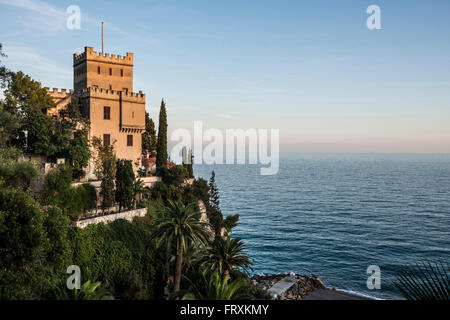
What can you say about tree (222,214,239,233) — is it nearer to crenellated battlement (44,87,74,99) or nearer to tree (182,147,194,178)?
tree (182,147,194,178)

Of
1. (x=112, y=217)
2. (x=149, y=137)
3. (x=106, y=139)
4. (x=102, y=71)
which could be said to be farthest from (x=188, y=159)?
(x=112, y=217)

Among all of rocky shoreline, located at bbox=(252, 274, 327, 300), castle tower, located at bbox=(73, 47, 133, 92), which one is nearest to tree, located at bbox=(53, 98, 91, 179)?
castle tower, located at bbox=(73, 47, 133, 92)

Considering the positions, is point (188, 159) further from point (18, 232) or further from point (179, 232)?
point (18, 232)

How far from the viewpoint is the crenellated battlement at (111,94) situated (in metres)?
41.7

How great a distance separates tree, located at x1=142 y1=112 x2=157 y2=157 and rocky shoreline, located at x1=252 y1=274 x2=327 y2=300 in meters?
27.9

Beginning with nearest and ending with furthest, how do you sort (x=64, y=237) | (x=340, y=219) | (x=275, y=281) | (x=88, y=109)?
(x=64, y=237), (x=88, y=109), (x=275, y=281), (x=340, y=219)

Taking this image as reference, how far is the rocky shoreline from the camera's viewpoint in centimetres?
4014

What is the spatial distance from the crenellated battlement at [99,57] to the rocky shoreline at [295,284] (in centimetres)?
3811

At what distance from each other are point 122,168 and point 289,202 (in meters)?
78.0

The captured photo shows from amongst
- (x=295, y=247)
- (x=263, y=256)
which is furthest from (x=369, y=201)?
(x=263, y=256)

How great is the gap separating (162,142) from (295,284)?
29.2m

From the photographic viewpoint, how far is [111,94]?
142 feet

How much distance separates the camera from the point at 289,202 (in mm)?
105375

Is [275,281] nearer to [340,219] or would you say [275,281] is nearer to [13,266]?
[13,266]
